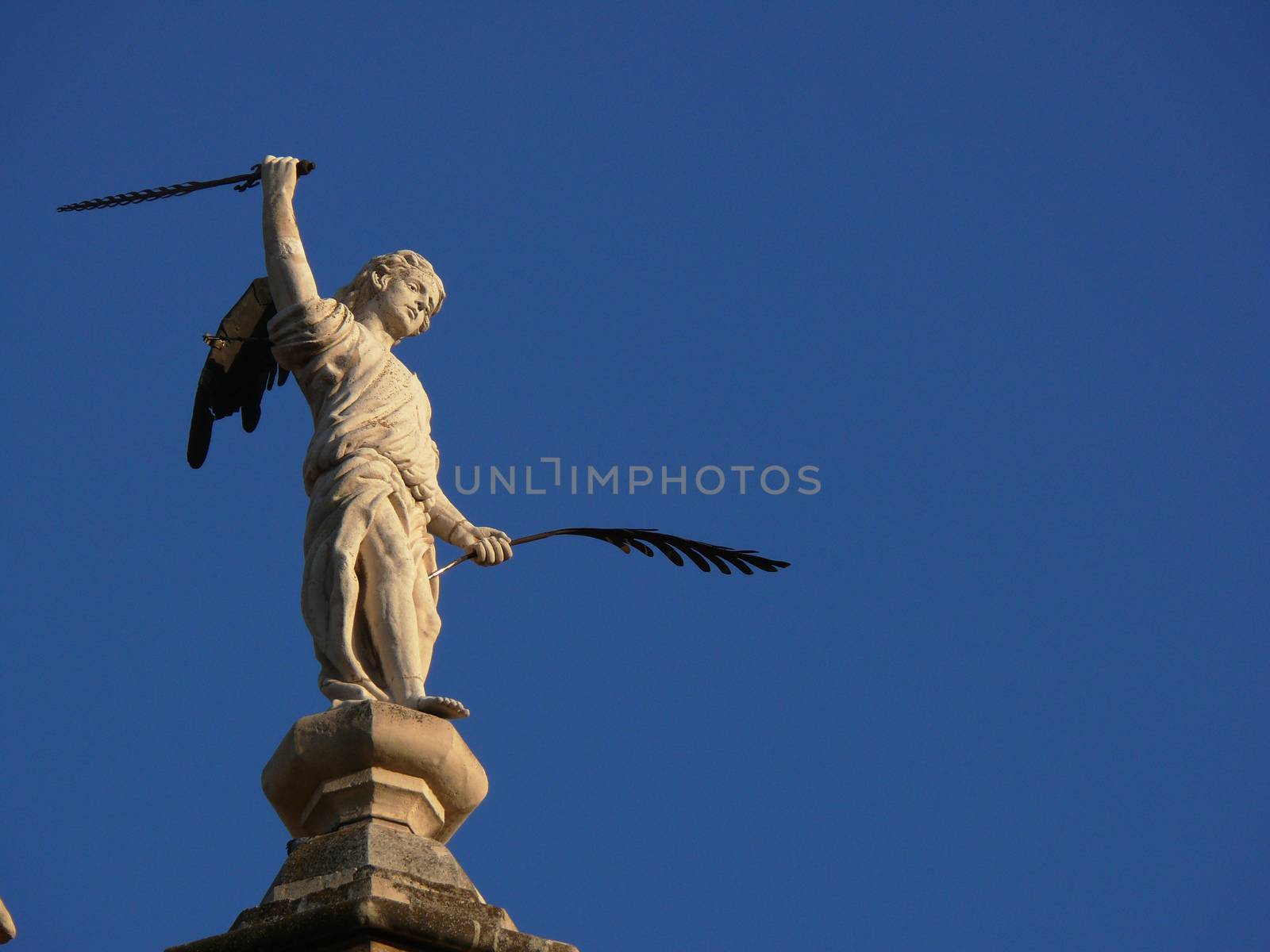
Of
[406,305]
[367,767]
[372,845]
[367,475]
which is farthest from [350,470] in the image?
[372,845]

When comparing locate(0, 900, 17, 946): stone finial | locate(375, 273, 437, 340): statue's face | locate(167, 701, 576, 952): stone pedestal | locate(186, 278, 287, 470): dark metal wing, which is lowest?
locate(0, 900, 17, 946): stone finial

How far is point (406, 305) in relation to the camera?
38.9ft

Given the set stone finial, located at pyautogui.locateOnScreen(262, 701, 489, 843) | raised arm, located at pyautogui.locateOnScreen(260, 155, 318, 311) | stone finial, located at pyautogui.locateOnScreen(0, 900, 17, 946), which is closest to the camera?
stone finial, located at pyautogui.locateOnScreen(0, 900, 17, 946)

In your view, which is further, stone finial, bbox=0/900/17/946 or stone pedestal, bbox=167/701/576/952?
stone pedestal, bbox=167/701/576/952

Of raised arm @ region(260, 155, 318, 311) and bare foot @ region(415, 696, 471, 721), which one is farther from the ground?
raised arm @ region(260, 155, 318, 311)

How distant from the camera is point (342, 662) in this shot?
10.5 meters

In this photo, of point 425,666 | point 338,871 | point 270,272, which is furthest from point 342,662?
point 270,272

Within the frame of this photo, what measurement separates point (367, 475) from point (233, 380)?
1.66 metres

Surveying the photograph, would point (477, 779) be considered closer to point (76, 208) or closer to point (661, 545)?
point (661, 545)

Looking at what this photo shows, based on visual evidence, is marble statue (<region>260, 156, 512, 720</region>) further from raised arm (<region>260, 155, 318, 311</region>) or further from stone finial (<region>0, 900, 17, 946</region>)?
stone finial (<region>0, 900, 17, 946</region>)

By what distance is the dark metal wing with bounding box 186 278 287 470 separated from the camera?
12023 millimetres

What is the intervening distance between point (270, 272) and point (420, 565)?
1782 millimetres

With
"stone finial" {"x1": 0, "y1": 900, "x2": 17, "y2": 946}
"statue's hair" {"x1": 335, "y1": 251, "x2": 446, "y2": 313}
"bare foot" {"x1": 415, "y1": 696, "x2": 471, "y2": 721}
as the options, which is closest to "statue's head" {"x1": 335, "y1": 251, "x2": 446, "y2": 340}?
"statue's hair" {"x1": 335, "y1": 251, "x2": 446, "y2": 313}

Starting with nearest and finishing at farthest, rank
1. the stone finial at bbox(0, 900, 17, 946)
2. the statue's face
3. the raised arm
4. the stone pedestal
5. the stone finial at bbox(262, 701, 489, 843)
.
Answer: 1. the stone finial at bbox(0, 900, 17, 946)
2. the stone pedestal
3. the stone finial at bbox(262, 701, 489, 843)
4. the raised arm
5. the statue's face
